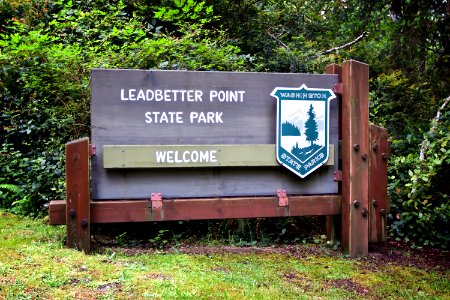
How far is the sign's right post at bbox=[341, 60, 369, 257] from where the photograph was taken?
4.84 m

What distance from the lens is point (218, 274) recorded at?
3871mm

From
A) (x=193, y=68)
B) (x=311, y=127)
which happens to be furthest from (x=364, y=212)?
(x=193, y=68)

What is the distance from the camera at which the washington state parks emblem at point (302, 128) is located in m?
4.72

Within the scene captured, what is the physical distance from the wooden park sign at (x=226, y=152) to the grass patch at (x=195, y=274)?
1.26 feet

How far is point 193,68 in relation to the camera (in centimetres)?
637

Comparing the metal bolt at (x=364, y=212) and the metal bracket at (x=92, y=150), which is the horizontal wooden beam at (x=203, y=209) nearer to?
the metal bolt at (x=364, y=212)

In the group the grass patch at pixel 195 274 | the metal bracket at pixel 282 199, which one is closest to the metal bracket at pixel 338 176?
the metal bracket at pixel 282 199

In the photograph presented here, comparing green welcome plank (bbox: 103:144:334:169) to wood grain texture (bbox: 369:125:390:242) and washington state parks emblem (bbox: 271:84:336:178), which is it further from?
wood grain texture (bbox: 369:125:390:242)

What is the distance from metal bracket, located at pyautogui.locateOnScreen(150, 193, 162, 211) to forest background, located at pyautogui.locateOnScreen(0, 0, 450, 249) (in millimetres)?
2031

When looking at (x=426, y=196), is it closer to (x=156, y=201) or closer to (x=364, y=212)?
(x=364, y=212)

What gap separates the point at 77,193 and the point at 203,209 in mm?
1204

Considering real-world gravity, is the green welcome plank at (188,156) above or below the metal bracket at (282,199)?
above

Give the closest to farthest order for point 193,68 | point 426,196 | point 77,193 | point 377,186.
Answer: point 77,193
point 377,186
point 426,196
point 193,68

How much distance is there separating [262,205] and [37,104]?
4.14 m
